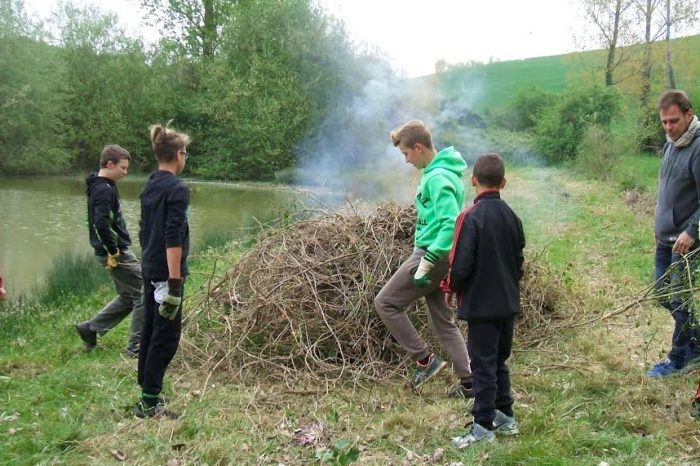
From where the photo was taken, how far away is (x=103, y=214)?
17.4 ft

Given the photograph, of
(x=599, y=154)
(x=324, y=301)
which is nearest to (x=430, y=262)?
(x=324, y=301)

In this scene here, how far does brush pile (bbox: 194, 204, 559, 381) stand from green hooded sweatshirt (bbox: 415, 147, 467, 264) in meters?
1.20

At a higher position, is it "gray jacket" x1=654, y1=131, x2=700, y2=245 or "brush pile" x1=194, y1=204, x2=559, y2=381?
"gray jacket" x1=654, y1=131, x2=700, y2=245

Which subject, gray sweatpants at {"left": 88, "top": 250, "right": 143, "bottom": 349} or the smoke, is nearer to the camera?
gray sweatpants at {"left": 88, "top": 250, "right": 143, "bottom": 349}

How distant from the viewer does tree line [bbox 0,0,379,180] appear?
28656mm

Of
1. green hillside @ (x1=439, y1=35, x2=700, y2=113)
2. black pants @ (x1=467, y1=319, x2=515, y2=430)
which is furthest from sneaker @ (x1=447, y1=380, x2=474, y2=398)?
green hillside @ (x1=439, y1=35, x2=700, y2=113)

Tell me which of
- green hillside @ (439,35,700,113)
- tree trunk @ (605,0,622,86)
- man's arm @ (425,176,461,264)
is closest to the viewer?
man's arm @ (425,176,461,264)

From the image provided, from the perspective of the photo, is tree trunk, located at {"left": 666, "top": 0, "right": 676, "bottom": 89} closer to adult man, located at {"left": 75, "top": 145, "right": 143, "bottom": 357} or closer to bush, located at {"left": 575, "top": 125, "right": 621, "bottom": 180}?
bush, located at {"left": 575, "top": 125, "right": 621, "bottom": 180}

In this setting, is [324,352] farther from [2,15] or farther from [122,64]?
[122,64]

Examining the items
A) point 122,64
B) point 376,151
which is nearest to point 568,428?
point 376,151

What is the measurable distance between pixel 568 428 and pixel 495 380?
54cm

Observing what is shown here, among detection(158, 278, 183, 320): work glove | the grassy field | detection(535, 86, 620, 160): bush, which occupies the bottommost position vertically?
the grassy field

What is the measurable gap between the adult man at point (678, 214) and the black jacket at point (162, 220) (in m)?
3.27

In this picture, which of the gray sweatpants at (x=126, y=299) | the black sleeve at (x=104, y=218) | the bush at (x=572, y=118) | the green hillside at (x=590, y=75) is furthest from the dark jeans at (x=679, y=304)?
the bush at (x=572, y=118)
